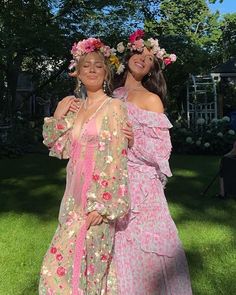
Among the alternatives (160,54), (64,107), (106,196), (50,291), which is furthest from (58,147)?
(160,54)

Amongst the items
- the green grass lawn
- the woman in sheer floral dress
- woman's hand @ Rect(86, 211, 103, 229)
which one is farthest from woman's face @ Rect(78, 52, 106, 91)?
the green grass lawn

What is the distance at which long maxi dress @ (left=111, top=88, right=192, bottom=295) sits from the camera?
308 cm

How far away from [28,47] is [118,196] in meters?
12.7

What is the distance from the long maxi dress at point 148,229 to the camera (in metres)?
3.08

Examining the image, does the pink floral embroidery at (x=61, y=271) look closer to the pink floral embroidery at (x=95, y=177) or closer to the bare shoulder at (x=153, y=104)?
the pink floral embroidery at (x=95, y=177)

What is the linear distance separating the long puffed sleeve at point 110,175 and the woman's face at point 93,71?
198 millimetres

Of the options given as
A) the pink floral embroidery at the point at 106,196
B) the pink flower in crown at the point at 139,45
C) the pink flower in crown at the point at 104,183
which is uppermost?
the pink flower in crown at the point at 139,45

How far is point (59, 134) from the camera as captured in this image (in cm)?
302

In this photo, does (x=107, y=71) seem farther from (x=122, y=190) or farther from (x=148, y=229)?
(x=148, y=229)

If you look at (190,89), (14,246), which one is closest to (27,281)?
(14,246)

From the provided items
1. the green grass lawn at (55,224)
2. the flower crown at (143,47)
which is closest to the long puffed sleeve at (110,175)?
the flower crown at (143,47)

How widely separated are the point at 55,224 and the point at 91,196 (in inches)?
147

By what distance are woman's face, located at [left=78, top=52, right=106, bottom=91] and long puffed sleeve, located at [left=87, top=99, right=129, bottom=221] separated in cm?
20

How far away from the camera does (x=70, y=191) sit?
9.61ft
